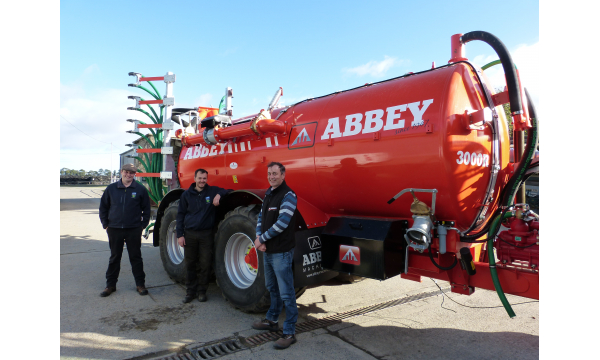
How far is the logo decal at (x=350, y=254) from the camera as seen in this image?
3.57 meters

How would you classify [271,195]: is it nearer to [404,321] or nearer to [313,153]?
[313,153]

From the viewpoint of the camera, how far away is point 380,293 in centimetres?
513

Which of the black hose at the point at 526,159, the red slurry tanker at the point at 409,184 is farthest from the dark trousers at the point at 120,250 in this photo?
the black hose at the point at 526,159

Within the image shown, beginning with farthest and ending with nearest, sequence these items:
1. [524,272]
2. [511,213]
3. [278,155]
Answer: [278,155] → [511,213] → [524,272]

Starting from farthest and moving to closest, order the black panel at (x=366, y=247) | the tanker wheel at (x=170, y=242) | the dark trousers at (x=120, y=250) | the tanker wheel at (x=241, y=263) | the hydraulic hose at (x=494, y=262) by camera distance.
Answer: the tanker wheel at (x=170, y=242) < the dark trousers at (x=120, y=250) < the tanker wheel at (x=241, y=263) < the black panel at (x=366, y=247) < the hydraulic hose at (x=494, y=262)

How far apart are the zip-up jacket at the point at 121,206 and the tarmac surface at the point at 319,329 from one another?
0.97 m

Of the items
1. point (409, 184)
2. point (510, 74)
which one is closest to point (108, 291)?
point (409, 184)

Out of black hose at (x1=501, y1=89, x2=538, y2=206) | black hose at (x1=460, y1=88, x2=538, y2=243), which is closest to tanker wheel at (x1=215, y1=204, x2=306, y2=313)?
black hose at (x1=460, y1=88, x2=538, y2=243)

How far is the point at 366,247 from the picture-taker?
3490 mm

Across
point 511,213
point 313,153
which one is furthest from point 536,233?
point 313,153

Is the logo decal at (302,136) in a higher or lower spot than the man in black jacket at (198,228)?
higher

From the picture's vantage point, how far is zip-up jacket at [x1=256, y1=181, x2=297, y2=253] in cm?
350

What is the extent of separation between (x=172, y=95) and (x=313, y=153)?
4.38 meters

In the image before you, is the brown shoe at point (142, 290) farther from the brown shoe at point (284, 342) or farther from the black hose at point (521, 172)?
the black hose at point (521, 172)
